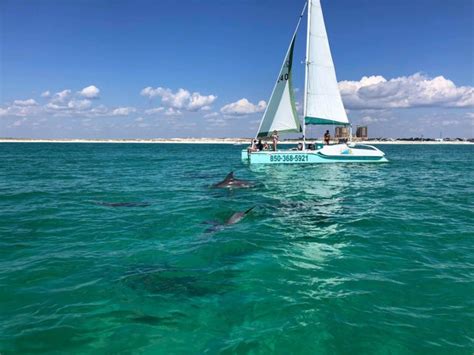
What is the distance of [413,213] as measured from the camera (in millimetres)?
14914

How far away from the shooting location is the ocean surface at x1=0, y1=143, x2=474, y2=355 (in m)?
5.72

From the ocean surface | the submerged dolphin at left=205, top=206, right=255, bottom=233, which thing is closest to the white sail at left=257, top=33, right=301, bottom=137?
the ocean surface

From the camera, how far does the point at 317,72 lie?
132ft

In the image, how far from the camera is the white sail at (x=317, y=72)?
39.8 meters

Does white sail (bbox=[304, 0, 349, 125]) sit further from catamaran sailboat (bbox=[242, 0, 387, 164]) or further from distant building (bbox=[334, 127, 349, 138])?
distant building (bbox=[334, 127, 349, 138])

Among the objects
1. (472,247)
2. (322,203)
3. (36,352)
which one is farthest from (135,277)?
(322,203)

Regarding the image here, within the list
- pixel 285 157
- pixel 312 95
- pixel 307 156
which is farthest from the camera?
pixel 312 95

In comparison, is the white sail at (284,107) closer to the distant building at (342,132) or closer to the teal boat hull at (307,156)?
the teal boat hull at (307,156)

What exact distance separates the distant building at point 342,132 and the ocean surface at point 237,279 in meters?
28.7

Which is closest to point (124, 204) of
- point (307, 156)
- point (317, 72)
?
point (307, 156)

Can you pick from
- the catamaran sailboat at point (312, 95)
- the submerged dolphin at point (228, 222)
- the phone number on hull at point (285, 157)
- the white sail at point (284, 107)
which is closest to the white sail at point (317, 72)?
the catamaran sailboat at point (312, 95)

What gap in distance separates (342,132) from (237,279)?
132 feet

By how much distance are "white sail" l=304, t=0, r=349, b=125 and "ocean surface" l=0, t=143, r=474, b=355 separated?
25555 millimetres

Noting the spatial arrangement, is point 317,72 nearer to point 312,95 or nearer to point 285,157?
point 312,95
